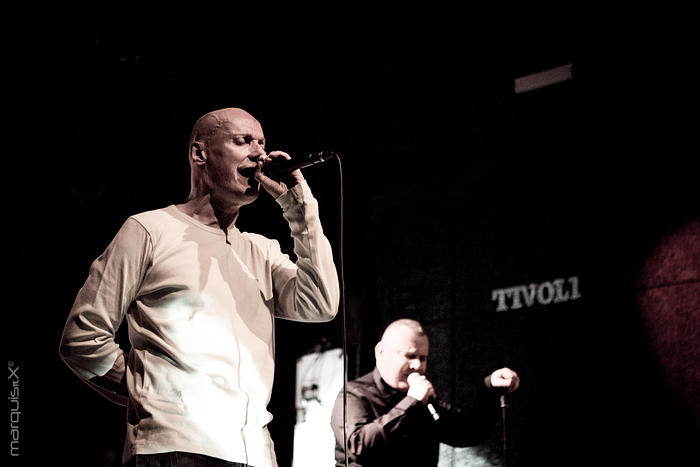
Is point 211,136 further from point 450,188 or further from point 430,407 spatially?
point 450,188

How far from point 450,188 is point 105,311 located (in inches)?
146

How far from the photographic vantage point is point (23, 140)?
4.80 m

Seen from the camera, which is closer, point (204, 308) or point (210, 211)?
point (204, 308)

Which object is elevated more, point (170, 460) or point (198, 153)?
point (198, 153)

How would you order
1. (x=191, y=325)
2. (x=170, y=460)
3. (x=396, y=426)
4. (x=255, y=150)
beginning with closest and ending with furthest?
(x=170, y=460)
(x=191, y=325)
(x=255, y=150)
(x=396, y=426)

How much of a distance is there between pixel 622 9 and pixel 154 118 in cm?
253

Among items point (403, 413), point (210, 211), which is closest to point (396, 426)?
point (403, 413)

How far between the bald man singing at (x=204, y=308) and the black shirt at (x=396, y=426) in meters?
1.59

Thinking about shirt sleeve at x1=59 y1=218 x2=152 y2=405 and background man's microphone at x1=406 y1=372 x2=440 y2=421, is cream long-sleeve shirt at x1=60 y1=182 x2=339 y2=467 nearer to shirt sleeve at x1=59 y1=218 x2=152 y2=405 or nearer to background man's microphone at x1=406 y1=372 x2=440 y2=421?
shirt sleeve at x1=59 y1=218 x2=152 y2=405

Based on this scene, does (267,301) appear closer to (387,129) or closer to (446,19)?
(446,19)

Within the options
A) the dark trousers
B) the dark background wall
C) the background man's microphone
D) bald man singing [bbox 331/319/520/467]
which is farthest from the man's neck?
the dark background wall

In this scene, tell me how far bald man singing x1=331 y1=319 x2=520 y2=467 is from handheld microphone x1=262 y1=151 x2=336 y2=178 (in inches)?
67.5

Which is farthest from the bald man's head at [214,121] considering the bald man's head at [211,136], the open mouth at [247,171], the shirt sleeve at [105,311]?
the shirt sleeve at [105,311]

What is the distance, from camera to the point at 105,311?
2.09 m
